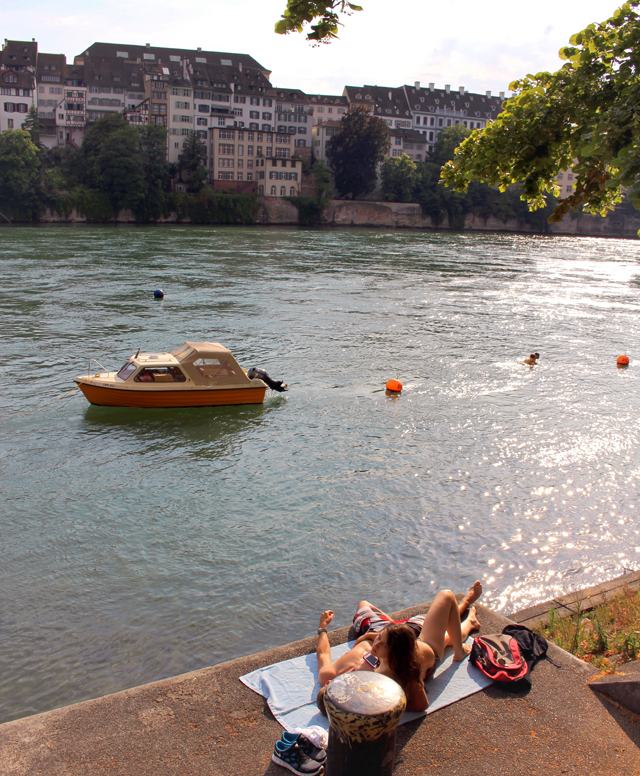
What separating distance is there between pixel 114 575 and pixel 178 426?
23.6 ft

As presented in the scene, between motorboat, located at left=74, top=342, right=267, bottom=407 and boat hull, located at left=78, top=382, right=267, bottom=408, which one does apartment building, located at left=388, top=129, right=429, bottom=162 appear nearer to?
motorboat, located at left=74, top=342, right=267, bottom=407

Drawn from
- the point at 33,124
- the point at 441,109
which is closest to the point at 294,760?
the point at 33,124

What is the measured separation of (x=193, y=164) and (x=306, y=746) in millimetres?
101187

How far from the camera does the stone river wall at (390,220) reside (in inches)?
3952

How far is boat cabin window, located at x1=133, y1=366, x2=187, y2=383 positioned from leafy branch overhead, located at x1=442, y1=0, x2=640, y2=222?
38.0ft

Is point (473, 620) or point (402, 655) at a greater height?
point (402, 655)

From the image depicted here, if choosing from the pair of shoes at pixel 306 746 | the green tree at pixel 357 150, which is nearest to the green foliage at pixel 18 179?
the green tree at pixel 357 150

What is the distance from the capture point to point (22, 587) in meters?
9.70

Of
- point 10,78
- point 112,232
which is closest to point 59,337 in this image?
point 112,232

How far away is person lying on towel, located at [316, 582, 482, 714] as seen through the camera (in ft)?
17.0

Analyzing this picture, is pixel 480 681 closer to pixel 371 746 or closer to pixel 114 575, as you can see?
pixel 371 746

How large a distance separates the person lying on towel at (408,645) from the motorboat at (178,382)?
11745 millimetres

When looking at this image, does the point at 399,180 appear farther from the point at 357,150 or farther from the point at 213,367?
the point at 213,367

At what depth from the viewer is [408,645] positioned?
5176mm
